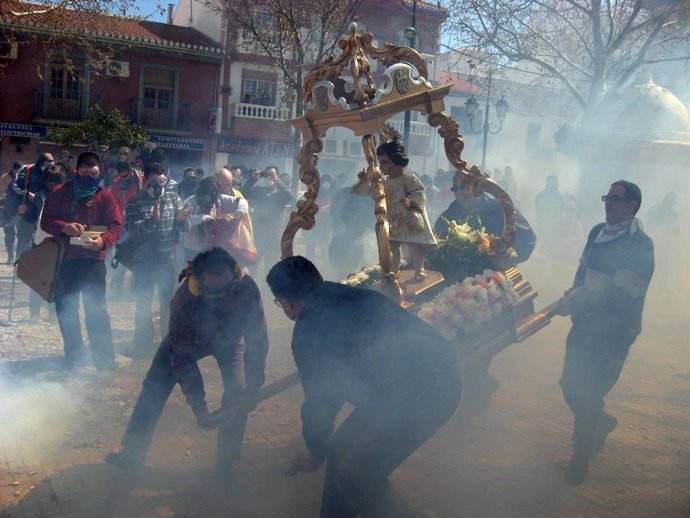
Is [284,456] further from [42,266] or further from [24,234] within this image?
[24,234]

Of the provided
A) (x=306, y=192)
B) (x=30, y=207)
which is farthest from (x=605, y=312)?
(x=30, y=207)

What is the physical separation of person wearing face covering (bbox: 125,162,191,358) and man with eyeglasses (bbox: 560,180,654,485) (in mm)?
3802

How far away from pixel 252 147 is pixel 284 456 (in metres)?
24.8

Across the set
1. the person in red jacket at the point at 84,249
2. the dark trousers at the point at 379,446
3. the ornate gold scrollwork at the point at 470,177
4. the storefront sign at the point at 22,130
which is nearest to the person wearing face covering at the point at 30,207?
the person in red jacket at the point at 84,249

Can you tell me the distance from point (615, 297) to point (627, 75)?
12147mm

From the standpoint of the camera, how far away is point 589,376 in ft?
15.5

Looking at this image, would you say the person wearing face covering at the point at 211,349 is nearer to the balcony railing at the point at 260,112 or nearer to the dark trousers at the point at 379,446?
the dark trousers at the point at 379,446

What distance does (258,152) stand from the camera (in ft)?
94.0

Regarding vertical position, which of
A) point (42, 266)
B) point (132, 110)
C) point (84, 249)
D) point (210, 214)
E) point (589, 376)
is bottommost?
point (589, 376)

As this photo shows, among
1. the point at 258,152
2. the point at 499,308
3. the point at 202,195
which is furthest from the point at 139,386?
the point at 258,152

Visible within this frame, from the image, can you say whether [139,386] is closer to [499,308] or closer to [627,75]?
[499,308]

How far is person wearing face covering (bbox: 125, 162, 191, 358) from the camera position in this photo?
6699 millimetres

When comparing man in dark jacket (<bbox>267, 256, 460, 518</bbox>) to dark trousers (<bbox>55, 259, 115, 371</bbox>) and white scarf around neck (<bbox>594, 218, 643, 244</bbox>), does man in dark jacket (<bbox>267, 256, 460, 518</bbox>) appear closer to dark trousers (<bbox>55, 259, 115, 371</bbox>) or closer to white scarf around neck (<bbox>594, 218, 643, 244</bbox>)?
white scarf around neck (<bbox>594, 218, 643, 244</bbox>)

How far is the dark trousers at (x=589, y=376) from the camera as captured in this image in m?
4.61
